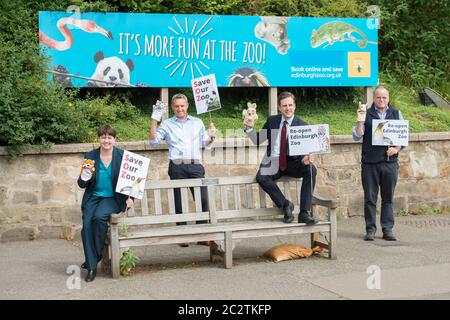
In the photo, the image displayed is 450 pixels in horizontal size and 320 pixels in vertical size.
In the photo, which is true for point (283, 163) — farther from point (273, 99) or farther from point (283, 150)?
point (273, 99)

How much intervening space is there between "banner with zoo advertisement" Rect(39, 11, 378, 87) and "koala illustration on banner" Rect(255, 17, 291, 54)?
0.02m

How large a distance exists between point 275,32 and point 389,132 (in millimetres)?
2907

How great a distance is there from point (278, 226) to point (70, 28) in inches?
174

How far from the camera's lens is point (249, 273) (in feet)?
25.2

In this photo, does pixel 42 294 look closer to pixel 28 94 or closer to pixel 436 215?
pixel 28 94

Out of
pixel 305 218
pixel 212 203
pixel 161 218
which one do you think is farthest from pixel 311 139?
pixel 161 218

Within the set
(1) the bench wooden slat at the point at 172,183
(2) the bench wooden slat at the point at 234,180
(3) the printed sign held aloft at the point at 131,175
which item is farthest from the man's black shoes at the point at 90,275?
(2) the bench wooden slat at the point at 234,180

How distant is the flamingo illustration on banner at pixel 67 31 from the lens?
10273mm

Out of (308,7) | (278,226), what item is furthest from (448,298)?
(308,7)

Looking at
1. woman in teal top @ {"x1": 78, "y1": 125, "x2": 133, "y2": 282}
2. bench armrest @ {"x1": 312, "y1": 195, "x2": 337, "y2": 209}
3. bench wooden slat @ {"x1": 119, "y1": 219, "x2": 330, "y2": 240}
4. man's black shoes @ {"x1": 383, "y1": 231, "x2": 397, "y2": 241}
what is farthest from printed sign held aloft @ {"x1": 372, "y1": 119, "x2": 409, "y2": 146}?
woman in teal top @ {"x1": 78, "y1": 125, "x2": 133, "y2": 282}

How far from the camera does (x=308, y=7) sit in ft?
41.8

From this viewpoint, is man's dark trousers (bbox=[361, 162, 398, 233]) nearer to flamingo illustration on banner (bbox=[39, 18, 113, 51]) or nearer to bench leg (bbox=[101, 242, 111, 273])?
bench leg (bbox=[101, 242, 111, 273])

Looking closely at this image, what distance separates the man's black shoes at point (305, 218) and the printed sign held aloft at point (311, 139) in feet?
2.17

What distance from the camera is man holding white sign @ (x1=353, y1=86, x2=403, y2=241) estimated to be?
30.8 ft
